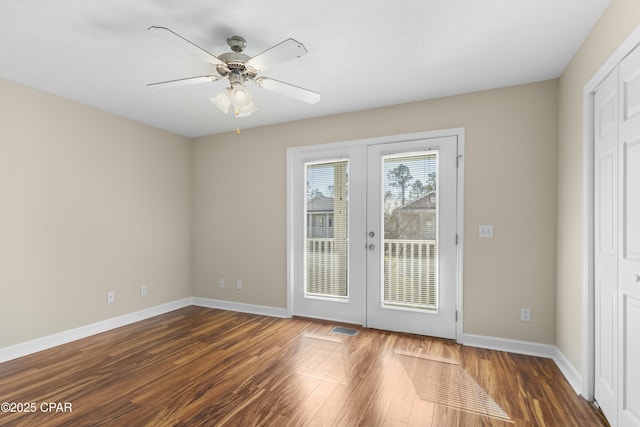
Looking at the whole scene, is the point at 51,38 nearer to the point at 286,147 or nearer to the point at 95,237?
the point at 95,237

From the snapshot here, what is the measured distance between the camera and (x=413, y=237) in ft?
11.3

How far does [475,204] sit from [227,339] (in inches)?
112

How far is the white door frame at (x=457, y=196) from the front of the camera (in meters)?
3.20

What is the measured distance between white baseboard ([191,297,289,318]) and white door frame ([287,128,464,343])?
16cm

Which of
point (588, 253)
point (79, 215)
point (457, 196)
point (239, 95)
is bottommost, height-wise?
point (588, 253)

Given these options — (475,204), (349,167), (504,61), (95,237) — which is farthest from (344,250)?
(95,237)

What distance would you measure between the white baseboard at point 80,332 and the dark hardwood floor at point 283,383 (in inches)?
3.8

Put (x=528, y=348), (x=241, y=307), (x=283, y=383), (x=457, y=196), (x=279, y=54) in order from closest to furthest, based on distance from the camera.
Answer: (x=279, y=54) → (x=283, y=383) → (x=528, y=348) → (x=457, y=196) → (x=241, y=307)

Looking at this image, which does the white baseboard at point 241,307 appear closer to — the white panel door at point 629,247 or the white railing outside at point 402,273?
the white railing outside at point 402,273

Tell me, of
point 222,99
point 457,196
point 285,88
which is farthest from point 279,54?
point 457,196

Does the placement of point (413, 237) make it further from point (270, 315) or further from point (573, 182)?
point (270, 315)

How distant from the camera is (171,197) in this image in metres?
4.49

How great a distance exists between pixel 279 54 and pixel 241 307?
3.38 m

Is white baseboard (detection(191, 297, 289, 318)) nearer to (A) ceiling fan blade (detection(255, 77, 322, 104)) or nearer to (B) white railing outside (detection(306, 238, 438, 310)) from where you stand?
(B) white railing outside (detection(306, 238, 438, 310))
